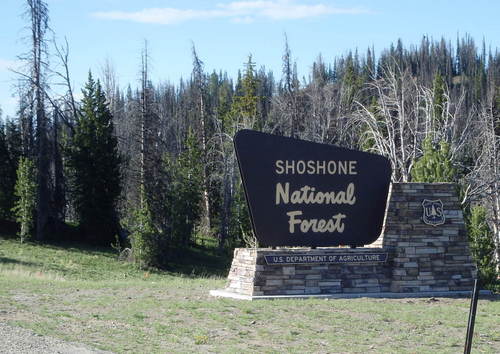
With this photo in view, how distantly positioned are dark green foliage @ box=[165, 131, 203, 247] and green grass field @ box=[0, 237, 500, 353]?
2630cm

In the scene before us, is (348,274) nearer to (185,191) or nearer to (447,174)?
(447,174)

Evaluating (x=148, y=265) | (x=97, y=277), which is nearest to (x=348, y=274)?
(x=97, y=277)

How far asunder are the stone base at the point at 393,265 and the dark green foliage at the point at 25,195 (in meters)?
28.6

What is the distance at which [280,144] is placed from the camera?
16453mm

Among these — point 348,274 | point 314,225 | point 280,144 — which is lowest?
point 348,274

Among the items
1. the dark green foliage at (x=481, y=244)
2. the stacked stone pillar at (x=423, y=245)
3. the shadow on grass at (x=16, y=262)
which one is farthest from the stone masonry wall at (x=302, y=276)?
the shadow on grass at (x=16, y=262)

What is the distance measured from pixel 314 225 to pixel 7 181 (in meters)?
33.8

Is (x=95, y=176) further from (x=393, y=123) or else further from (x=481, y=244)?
(x=481, y=244)

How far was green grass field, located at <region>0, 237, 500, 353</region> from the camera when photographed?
11203mm

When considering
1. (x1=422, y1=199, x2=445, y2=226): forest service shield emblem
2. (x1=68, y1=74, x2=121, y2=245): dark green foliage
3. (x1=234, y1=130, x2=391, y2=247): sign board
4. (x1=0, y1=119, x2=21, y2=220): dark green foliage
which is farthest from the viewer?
(x1=68, y1=74, x2=121, y2=245): dark green foliage

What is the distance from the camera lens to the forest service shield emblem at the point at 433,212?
17141 mm

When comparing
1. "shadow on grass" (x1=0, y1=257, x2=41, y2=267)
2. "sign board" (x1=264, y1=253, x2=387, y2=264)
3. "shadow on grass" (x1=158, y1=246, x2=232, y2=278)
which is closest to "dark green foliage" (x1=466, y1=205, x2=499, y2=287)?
"shadow on grass" (x1=158, y1=246, x2=232, y2=278)

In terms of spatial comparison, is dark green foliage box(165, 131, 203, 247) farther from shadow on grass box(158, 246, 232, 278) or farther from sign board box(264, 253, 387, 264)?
sign board box(264, 253, 387, 264)

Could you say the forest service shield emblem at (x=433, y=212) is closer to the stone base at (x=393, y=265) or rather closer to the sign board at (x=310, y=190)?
the stone base at (x=393, y=265)
